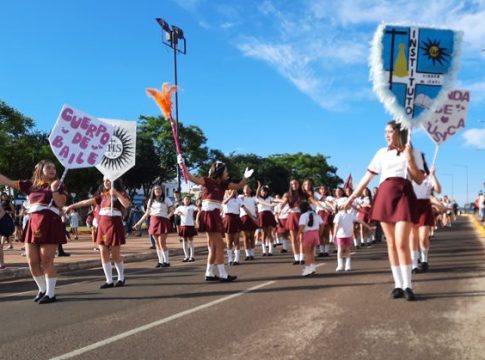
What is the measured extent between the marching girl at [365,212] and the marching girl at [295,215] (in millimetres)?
4540

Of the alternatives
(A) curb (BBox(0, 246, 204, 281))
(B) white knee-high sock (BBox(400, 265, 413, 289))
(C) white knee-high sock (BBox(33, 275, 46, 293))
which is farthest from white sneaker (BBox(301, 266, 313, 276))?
(A) curb (BBox(0, 246, 204, 281))

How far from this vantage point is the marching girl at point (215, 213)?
8.85 meters

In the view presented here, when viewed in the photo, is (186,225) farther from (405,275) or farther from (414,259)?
(405,275)

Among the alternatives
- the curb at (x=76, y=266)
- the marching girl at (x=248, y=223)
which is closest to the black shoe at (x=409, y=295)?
the marching girl at (x=248, y=223)

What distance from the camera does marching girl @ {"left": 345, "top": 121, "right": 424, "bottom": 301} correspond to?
6258mm

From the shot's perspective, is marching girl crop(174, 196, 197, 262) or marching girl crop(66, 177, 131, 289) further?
marching girl crop(174, 196, 197, 262)

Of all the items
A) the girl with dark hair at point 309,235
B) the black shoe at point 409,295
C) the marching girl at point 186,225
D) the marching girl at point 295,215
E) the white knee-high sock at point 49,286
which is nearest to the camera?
the black shoe at point 409,295

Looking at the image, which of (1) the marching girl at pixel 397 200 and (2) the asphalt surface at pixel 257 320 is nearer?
(2) the asphalt surface at pixel 257 320

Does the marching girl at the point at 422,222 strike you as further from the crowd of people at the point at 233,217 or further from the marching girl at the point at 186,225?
the marching girl at the point at 186,225

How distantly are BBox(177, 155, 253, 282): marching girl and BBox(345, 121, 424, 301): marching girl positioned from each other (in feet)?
9.22

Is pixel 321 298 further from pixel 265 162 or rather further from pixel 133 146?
pixel 265 162

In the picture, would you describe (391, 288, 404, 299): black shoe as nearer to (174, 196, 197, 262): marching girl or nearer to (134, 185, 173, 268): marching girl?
(134, 185, 173, 268): marching girl

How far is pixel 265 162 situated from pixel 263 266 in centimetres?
7276

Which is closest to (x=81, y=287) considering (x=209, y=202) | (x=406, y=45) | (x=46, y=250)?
(x=46, y=250)
